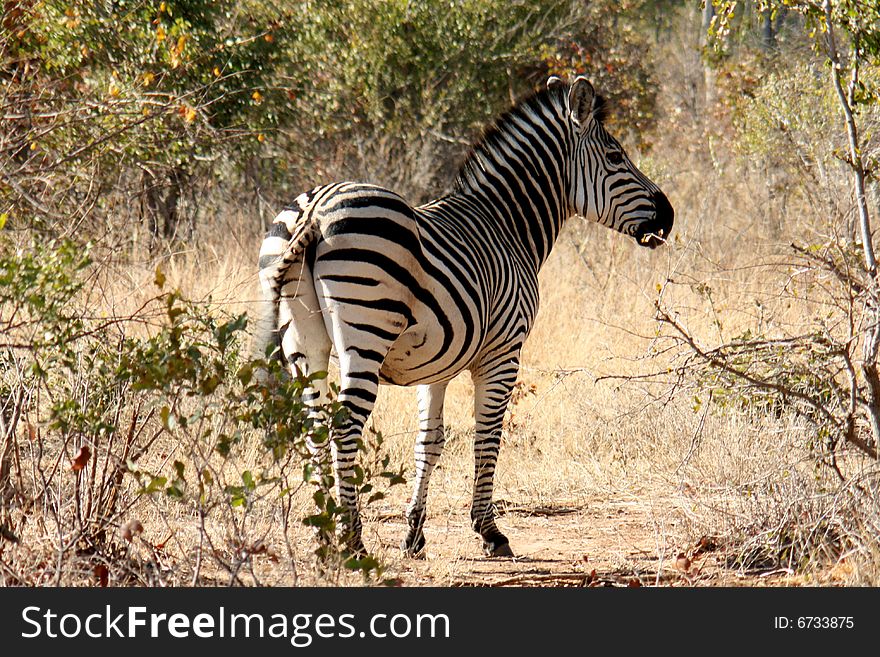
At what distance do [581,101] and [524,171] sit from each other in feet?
1.67

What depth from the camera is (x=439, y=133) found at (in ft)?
40.7

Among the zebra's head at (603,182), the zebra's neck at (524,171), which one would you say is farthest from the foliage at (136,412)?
the zebra's head at (603,182)

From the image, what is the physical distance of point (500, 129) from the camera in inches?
243

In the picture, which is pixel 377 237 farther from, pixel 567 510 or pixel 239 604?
pixel 567 510

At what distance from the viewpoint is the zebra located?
15.7 feet

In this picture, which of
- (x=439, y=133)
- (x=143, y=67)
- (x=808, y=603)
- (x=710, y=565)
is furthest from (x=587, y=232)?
(x=808, y=603)

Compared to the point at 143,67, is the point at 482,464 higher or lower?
lower

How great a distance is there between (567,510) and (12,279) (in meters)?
3.71

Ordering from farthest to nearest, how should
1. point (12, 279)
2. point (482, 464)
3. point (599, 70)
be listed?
point (599, 70), point (482, 464), point (12, 279)

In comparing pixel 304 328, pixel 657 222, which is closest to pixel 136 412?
pixel 304 328

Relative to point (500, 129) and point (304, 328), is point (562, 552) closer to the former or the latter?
point (304, 328)

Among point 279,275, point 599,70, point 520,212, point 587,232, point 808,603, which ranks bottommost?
point 808,603

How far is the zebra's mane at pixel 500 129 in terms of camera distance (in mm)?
6121

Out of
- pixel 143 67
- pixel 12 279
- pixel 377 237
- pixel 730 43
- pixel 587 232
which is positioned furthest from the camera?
pixel 730 43
